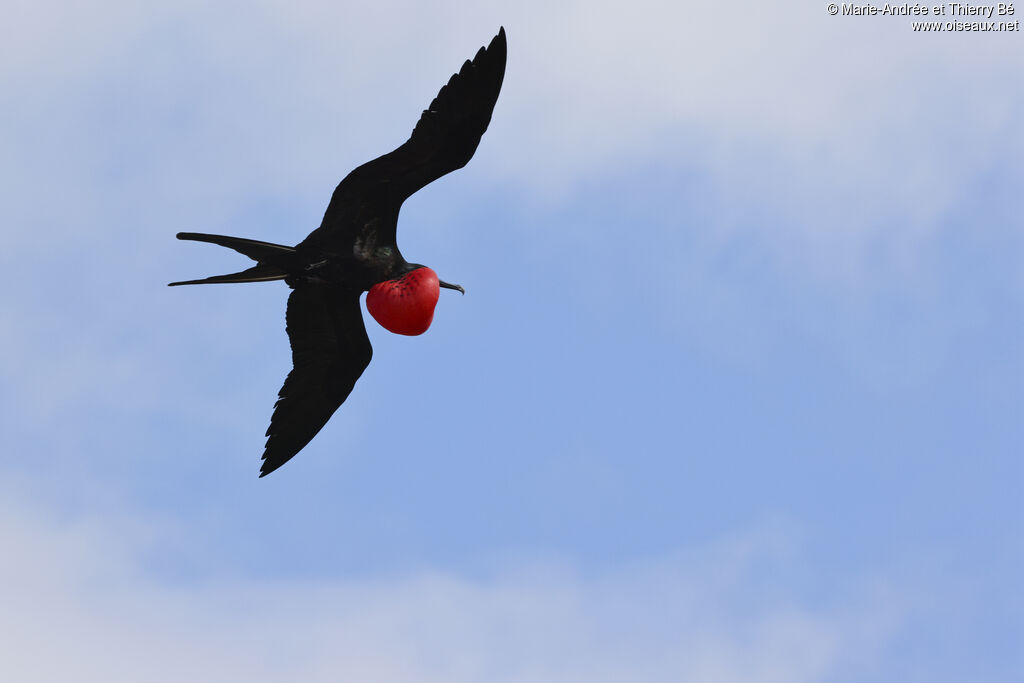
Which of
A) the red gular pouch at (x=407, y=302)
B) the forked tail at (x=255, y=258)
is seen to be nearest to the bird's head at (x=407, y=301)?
the red gular pouch at (x=407, y=302)

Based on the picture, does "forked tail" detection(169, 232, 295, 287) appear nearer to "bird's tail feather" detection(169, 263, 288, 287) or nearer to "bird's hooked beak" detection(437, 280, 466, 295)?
"bird's tail feather" detection(169, 263, 288, 287)

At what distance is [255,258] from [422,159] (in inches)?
64.7

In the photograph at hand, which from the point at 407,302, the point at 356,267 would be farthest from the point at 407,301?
the point at 356,267

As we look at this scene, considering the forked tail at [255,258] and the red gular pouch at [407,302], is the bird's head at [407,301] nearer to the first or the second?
the red gular pouch at [407,302]

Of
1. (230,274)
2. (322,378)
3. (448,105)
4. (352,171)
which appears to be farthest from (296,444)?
(448,105)

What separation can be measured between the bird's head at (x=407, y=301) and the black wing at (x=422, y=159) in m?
0.42

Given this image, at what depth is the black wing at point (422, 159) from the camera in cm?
1073

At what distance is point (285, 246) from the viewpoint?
38.1 feet

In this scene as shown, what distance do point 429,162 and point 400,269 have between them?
3.39ft

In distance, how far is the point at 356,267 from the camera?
1181cm

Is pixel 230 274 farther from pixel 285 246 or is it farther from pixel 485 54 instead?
pixel 485 54

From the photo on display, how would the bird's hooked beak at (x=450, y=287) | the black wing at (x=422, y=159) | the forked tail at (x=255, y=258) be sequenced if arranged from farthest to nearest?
the bird's hooked beak at (x=450, y=287), the forked tail at (x=255, y=258), the black wing at (x=422, y=159)

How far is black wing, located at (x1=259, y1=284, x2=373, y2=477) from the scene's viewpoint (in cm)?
1259

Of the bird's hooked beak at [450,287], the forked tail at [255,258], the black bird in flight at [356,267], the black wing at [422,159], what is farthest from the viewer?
the bird's hooked beak at [450,287]
